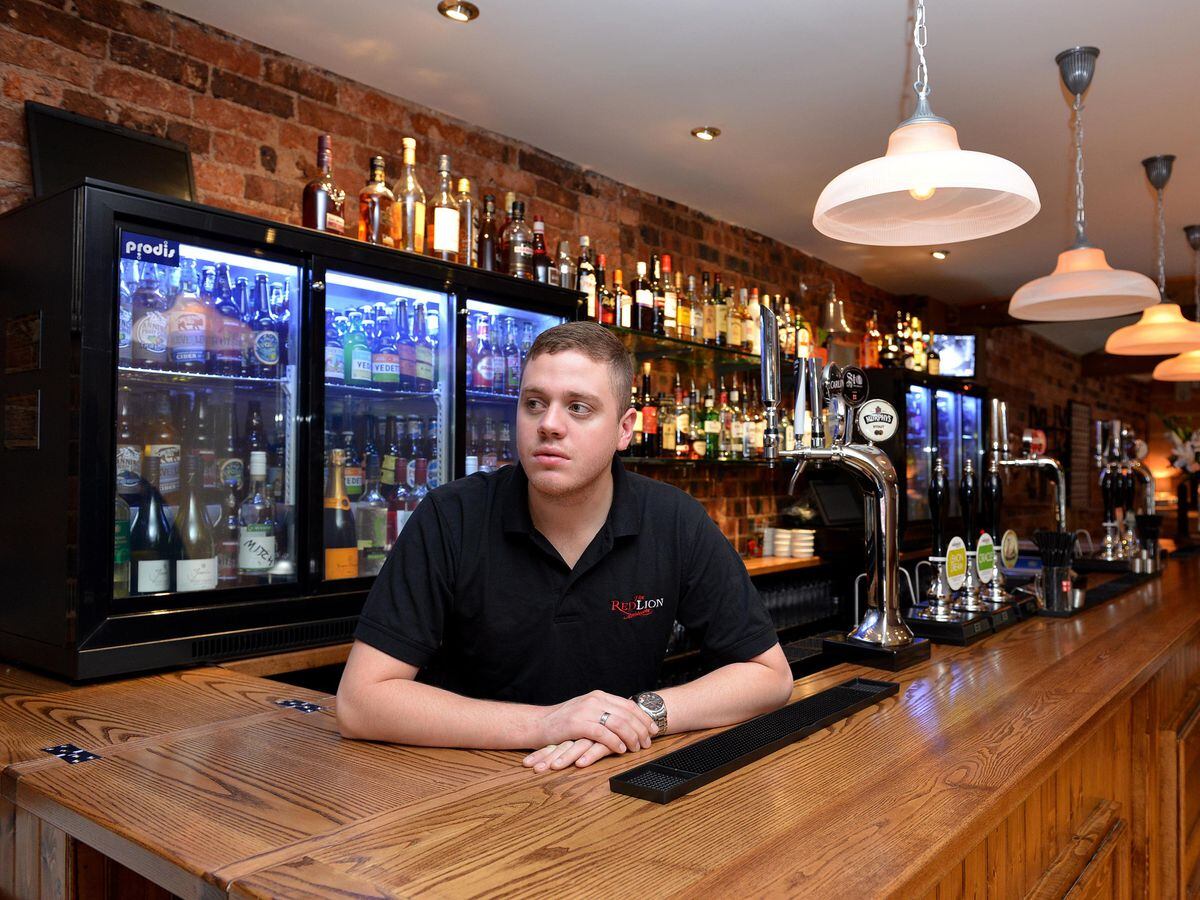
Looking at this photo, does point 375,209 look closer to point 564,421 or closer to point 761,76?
point 761,76

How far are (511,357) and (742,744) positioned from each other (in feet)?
7.51

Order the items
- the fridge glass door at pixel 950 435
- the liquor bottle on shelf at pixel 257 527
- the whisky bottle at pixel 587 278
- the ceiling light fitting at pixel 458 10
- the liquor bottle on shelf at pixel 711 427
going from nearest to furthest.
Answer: the liquor bottle on shelf at pixel 257 527 < the ceiling light fitting at pixel 458 10 < the whisky bottle at pixel 587 278 < the liquor bottle on shelf at pixel 711 427 < the fridge glass door at pixel 950 435

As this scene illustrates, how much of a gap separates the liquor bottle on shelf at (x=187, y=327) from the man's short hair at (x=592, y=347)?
3.90ft

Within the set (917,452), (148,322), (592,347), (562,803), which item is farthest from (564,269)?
(917,452)

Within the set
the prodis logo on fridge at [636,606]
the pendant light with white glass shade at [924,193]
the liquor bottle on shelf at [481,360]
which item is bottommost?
the prodis logo on fridge at [636,606]

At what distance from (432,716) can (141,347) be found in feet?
4.72

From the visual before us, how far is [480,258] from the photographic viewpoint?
3441 millimetres

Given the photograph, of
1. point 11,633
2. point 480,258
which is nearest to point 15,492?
point 11,633

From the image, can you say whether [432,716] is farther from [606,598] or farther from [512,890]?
[512,890]

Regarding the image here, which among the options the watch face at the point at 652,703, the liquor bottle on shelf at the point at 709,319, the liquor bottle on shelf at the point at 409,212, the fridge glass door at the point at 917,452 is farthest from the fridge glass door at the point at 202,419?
the fridge glass door at the point at 917,452

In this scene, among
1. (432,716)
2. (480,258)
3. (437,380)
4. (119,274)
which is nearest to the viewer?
(432,716)

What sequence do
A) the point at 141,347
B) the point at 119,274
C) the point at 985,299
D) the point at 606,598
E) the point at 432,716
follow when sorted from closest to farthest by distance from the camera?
the point at 432,716 → the point at 606,598 → the point at 119,274 → the point at 141,347 → the point at 985,299

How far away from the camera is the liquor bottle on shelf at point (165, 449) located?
237cm

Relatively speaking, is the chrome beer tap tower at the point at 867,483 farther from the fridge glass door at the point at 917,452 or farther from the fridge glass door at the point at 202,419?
the fridge glass door at the point at 917,452
